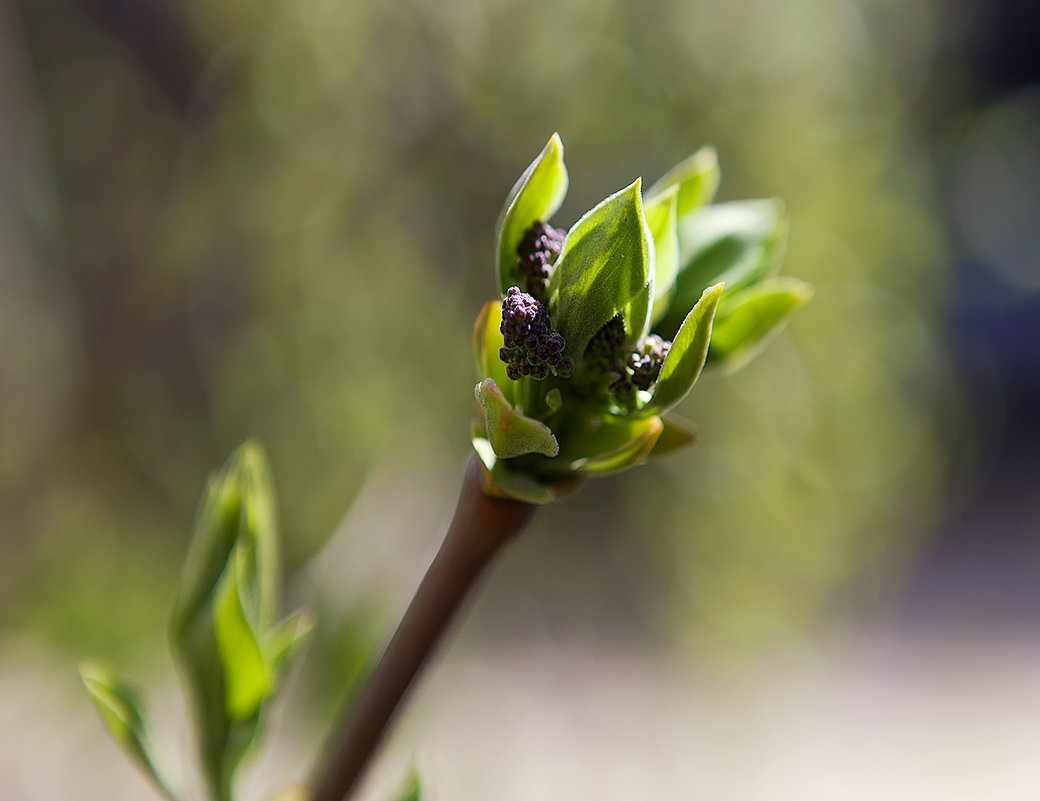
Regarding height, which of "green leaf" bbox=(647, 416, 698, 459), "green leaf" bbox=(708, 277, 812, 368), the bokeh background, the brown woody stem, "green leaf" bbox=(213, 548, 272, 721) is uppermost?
"green leaf" bbox=(708, 277, 812, 368)

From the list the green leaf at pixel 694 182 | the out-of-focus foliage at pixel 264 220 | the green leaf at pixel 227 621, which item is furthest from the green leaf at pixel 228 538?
the out-of-focus foliage at pixel 264 220

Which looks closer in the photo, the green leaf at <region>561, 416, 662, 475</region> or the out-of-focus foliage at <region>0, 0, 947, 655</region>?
the green leaf at <region>561, 416, 662, 475</region>

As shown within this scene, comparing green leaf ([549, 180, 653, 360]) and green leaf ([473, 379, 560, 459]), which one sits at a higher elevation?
green leaf ([549, 180, 653, 360])

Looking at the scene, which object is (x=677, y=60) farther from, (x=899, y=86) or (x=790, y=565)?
(x=790, y=565)

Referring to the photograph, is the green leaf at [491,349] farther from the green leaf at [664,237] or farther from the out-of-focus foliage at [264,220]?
the out-of-focus foliage at [264,220]

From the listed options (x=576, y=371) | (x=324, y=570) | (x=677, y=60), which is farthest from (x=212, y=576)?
(x=677, y=60)

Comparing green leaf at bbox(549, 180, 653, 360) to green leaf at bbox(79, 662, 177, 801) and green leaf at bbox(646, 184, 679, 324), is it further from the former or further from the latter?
green leaf at bbox(79, 662, 177, 801)

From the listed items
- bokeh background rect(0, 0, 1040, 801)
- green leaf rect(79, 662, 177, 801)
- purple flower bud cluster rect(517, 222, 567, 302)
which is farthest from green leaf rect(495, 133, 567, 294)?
bokeh background rect(0, 0, 1040, 801)
